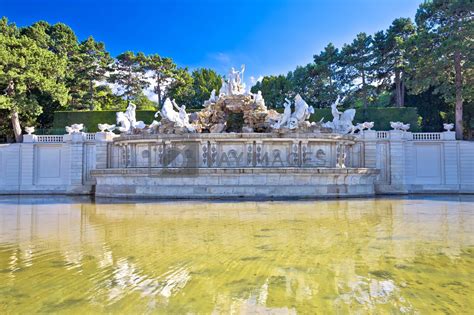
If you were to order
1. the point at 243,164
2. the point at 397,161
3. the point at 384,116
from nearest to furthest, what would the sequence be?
the point at 243,164, the point at 397,161, the point at 384,116

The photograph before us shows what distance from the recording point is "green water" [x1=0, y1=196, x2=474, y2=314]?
14.1 feet

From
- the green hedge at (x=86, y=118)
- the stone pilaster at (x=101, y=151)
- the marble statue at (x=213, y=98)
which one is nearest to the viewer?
the stone pilaster at (x=101, y=151)

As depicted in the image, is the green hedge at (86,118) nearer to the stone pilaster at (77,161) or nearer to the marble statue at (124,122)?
the stone pilaster at (77,161)

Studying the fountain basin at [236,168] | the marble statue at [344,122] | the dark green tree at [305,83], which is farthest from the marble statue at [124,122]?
the dark green tree at [305,83]

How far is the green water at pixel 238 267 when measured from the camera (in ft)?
14.1

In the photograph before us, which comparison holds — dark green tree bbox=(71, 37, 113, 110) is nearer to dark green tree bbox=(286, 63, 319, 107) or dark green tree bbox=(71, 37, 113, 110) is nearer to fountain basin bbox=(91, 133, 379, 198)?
fountain basin bbox=(91, 133, 379, 198)

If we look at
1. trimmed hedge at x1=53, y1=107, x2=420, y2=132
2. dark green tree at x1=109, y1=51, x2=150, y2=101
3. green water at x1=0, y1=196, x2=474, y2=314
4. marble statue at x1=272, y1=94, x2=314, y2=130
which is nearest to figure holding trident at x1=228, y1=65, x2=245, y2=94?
marble statue at x1=272, y1=94, x2=314, y2=130

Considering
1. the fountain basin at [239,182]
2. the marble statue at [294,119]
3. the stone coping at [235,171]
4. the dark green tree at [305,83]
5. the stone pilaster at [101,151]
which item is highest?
the dark green tree at [305,83]

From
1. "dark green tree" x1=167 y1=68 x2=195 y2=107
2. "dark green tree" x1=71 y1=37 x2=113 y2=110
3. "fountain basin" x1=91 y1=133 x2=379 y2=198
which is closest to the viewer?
"fountain basin" x1=91 y1=133 x2=379 y2=198

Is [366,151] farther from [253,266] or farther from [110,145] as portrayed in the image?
[253,266]

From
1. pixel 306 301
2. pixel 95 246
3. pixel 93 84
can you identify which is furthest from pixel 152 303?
pixel 93 84

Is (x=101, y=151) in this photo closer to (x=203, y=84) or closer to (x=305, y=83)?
(x=305, y=83)

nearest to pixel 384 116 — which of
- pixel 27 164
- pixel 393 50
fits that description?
pixel 393 50

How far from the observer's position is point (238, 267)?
582 centimetres
